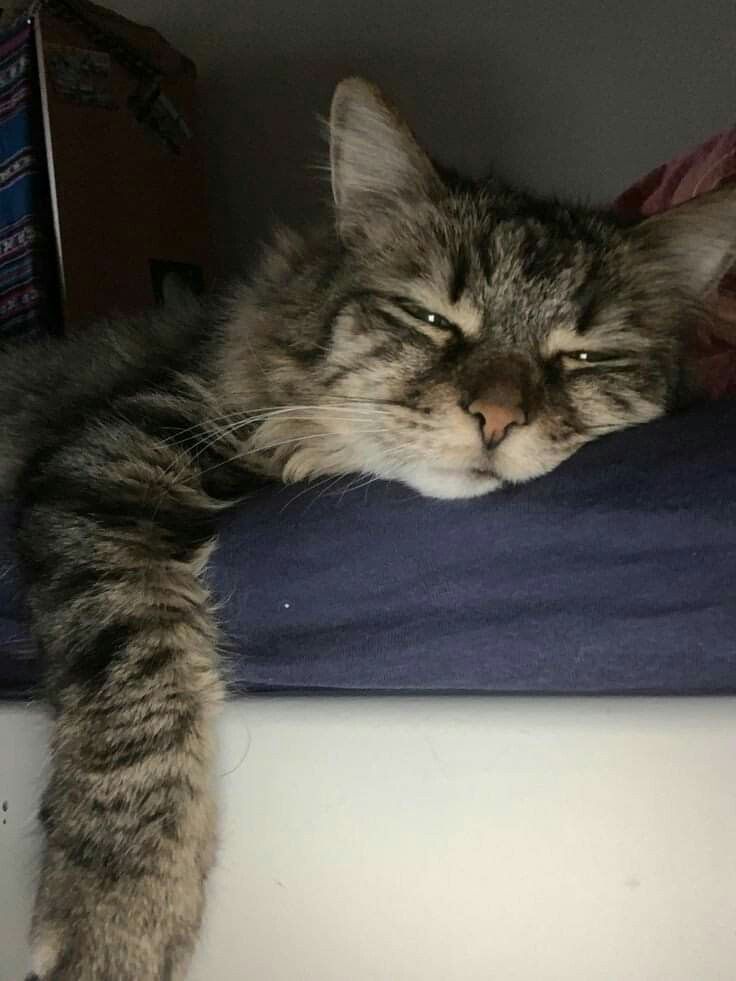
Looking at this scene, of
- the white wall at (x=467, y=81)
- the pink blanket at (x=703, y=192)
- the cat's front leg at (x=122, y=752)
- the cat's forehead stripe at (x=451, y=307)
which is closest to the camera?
the cat's front leg at (x=122, y=752)

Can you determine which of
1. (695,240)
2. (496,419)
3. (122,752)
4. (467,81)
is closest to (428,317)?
(496,419)

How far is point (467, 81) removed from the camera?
7.66 feet

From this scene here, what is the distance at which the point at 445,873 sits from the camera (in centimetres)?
78

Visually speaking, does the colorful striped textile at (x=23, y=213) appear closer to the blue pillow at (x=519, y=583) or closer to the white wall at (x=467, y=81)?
the white wall at (x=467, y=81)

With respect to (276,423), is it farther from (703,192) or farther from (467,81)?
(467,81)

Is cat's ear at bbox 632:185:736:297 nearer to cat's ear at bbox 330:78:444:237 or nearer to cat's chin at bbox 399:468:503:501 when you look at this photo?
cat's ear at bbox 330:78:444:237

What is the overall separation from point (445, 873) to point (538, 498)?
36cm

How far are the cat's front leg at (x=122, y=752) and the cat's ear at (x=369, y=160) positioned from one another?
53cm

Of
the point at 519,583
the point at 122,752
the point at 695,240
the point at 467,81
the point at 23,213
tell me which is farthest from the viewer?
the point at 467,81

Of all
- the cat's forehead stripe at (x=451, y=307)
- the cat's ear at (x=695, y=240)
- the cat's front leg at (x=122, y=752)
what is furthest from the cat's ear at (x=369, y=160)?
the cat's front leg at (x=122, y=752)

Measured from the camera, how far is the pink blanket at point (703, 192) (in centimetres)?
127

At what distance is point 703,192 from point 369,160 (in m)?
0.45

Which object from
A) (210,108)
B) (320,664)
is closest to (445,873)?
(320,664)

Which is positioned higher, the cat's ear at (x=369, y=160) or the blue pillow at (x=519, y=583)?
the cat's ear at (x=369, y=160)
